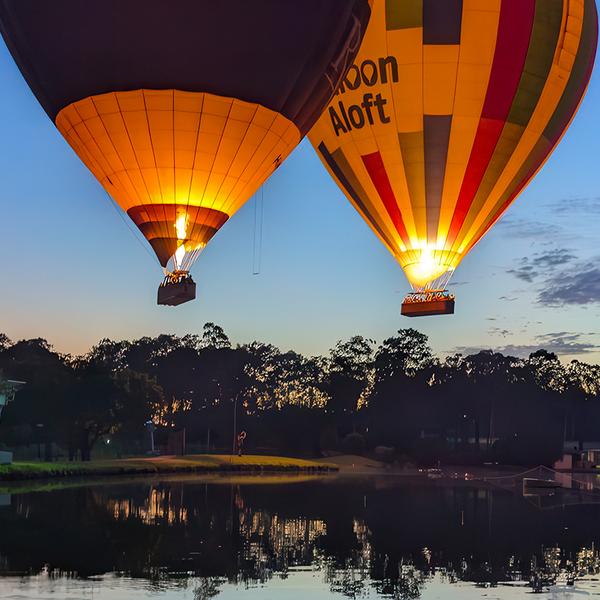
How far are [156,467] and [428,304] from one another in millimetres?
36465

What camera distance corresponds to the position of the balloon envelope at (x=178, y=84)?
78.2 ft

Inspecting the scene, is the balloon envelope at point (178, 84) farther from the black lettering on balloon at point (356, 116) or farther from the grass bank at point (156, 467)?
the grass bank at point (156, 467)

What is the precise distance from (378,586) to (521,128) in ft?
55.6

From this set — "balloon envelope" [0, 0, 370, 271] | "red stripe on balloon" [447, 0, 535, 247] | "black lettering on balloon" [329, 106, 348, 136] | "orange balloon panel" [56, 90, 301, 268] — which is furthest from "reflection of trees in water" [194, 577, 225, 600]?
"black lettering on balloon" [329, 106, 348, 136]

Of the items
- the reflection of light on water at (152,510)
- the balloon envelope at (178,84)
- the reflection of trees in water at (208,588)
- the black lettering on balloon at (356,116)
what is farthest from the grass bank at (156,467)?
the reflection of trees in water at (208,588)

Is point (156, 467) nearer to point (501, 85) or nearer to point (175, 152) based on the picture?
point (501, 85)

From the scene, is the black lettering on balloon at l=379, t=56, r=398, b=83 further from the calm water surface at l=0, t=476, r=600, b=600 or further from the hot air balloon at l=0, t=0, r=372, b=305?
the calm water surface at l=0, t=476, r=600, b=600

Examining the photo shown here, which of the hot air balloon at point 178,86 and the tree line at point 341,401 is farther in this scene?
the tree line at point 341,401

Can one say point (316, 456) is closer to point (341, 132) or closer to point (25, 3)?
point (341, 132)

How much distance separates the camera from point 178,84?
78.7 feet

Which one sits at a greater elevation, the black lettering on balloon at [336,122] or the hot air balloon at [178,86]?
the black lettering on balloon at [336,122]

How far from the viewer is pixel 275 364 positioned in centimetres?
12619

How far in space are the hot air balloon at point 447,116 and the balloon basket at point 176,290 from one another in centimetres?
917

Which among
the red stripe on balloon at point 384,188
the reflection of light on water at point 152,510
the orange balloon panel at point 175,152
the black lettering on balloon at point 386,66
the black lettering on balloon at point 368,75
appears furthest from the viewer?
the red stripe on balloon at point 384,188
